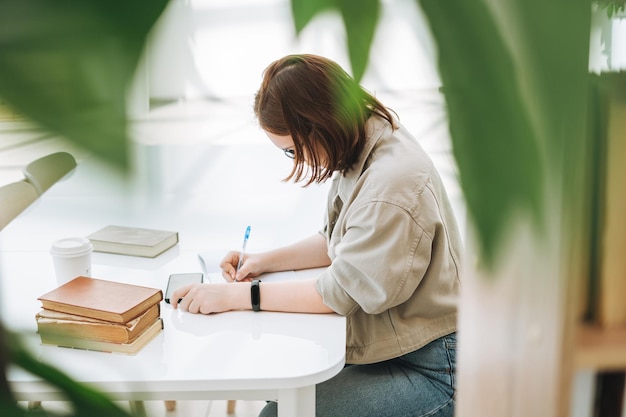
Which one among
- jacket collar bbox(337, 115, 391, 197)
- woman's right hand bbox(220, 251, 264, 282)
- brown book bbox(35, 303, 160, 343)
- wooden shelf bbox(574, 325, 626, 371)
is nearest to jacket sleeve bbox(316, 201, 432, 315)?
jacket collar bbox(337, 115, 391, 197)

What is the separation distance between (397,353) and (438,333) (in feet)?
0.35

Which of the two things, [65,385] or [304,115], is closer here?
[65,385]

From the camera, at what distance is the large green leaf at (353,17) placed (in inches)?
8.8

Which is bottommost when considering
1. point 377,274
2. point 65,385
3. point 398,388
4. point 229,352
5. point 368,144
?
point 398,388

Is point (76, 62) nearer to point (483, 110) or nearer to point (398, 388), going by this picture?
point (483, 110)

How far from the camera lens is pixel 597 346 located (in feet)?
1.00

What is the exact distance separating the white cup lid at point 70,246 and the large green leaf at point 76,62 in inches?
49.6

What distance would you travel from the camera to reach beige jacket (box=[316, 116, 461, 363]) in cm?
132

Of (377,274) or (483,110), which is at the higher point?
(483,110)

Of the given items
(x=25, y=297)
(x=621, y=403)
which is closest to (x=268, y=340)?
(x=25, y=297)

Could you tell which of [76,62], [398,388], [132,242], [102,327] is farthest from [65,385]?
[132,242]

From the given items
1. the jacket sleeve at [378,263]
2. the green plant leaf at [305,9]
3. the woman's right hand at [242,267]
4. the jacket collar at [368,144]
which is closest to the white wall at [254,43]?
the green plant leaf at [305,9]

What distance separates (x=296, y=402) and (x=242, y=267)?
469mm

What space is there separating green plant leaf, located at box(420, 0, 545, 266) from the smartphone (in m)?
1.27
